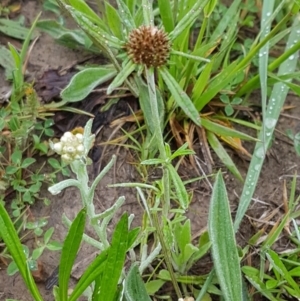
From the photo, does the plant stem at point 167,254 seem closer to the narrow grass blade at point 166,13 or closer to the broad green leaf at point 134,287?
the broad green leaf at point 134,287

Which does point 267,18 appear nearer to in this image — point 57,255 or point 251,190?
point 251,190

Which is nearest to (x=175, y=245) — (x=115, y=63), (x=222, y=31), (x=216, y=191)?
(x=216, y=191)

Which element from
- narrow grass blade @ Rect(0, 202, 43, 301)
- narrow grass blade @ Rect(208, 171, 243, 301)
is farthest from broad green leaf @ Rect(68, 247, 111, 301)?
narrow grass blade @ Rect(208, 171, 243, 301)

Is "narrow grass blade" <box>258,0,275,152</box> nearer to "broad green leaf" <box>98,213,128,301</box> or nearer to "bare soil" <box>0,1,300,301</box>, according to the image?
"bare soil" <box>0,1,300,301</box>

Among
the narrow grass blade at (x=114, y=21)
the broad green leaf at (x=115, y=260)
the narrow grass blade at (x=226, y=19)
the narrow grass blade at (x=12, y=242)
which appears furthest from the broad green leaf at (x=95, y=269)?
the narrow grass blade at (x=226, y=19)

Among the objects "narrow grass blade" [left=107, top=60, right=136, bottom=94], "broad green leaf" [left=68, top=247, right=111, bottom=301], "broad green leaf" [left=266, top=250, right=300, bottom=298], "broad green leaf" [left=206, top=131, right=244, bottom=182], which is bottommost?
"broad green leaf" [left=266, top=250, right=300, bottom=298]

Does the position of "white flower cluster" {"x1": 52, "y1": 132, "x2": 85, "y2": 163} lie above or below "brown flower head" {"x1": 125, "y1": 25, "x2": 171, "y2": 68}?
below
